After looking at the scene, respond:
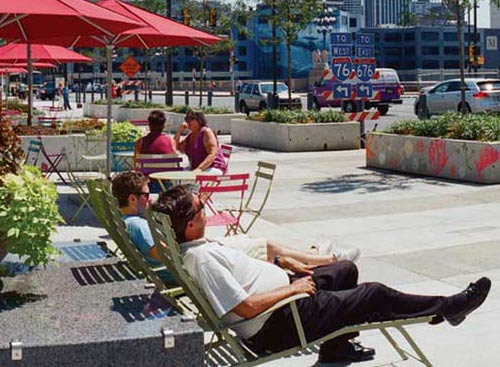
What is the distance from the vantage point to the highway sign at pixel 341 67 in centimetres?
1997

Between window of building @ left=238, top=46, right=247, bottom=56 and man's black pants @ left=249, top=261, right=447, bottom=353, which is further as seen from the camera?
window of building @ left=238, top=46, right=247, bottom=56

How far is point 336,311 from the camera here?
479 cm

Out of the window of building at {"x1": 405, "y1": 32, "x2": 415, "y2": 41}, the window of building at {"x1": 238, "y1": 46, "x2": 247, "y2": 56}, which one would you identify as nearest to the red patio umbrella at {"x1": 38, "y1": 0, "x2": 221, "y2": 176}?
the window of building at {"x1": 238, "y1": 46, "x2": 247, "y2": 56}

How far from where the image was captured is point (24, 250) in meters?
4.63

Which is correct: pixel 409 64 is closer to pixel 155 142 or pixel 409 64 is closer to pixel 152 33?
pixel 152 33

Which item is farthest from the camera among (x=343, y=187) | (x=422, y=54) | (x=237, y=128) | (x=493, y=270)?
(x=422, y=54)

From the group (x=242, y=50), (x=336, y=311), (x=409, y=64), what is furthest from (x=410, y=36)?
(x=336, y=311)

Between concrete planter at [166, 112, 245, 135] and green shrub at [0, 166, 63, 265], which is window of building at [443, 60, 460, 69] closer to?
concrete planter at [166, 112, 245, 135]

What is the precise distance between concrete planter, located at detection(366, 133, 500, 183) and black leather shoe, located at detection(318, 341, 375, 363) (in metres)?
9.08

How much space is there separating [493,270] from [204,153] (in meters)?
4.18

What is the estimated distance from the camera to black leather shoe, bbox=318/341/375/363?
541 centimetres

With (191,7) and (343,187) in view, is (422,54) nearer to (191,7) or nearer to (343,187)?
(191,7)

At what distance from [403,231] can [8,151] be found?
19.8 feet

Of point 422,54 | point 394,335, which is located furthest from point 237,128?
point 422,54
